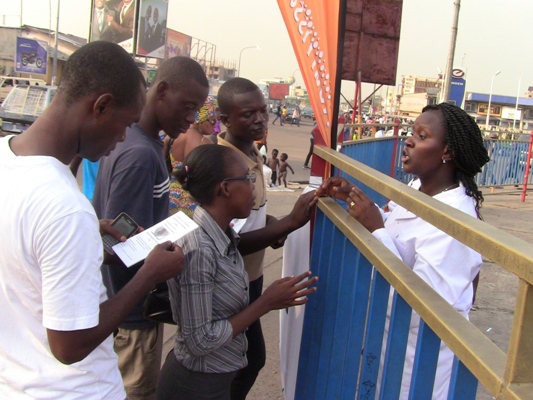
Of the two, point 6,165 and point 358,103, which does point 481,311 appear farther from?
point 358,103

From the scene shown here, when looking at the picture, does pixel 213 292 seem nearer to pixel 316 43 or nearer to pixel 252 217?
pixel 252 217

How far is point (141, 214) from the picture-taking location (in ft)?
7.10

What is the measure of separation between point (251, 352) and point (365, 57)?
1197 cm

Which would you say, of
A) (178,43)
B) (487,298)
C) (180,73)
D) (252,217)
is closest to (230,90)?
(180,73)

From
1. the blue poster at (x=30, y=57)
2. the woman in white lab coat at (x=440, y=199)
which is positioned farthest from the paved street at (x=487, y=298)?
the blue poster at (x=30, y=57)

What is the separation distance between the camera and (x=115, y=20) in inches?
1425

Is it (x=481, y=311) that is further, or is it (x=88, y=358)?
(x=481, y=311)

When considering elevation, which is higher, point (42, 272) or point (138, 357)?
point (42, 272)

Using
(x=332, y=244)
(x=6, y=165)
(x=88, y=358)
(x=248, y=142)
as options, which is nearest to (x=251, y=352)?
(x=332, y=244)

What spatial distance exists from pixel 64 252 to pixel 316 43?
68.2 inches

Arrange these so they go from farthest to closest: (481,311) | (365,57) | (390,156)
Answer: (365,57)
(390,156)
(481,311)

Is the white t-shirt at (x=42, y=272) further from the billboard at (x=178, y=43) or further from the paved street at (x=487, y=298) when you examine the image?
the billboard at (x=178, y=43)

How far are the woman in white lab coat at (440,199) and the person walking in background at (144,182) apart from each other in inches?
30.2

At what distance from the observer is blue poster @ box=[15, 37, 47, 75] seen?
3647 cm
